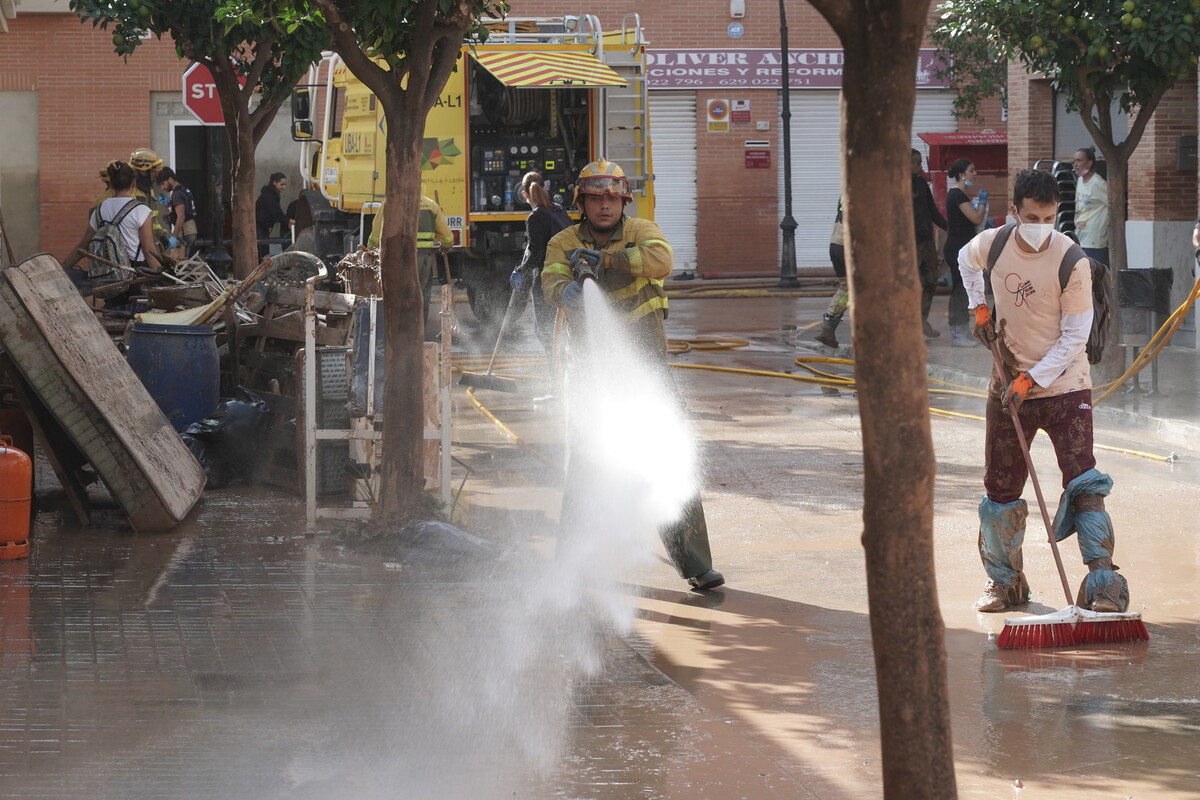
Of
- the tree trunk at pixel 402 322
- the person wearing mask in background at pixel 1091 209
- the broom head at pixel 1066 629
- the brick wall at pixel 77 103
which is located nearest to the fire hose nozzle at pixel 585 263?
the tree trunk at pixel 402 322

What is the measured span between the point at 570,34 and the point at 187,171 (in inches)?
482

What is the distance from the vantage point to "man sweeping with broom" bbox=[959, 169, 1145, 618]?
21.1 feet

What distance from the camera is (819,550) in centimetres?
791

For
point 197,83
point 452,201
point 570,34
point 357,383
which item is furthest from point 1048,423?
point 197,83

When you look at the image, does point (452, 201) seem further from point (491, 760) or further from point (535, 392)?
point (491, 760)

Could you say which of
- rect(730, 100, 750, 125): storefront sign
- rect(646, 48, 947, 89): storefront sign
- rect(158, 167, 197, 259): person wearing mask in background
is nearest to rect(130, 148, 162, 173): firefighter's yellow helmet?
rect(158, 167, 197, 259): person wearing mask in background

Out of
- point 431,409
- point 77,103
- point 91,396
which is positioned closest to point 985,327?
point 431,409

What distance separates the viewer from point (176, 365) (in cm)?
934

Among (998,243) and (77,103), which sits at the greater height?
(77,103)

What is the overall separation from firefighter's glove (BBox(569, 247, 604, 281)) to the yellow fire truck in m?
9.87

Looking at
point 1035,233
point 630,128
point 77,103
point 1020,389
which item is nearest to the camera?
point 1020,389

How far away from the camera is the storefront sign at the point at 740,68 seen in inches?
1195

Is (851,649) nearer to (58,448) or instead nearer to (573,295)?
(573,295)

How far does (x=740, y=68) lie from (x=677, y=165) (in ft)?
7.56
